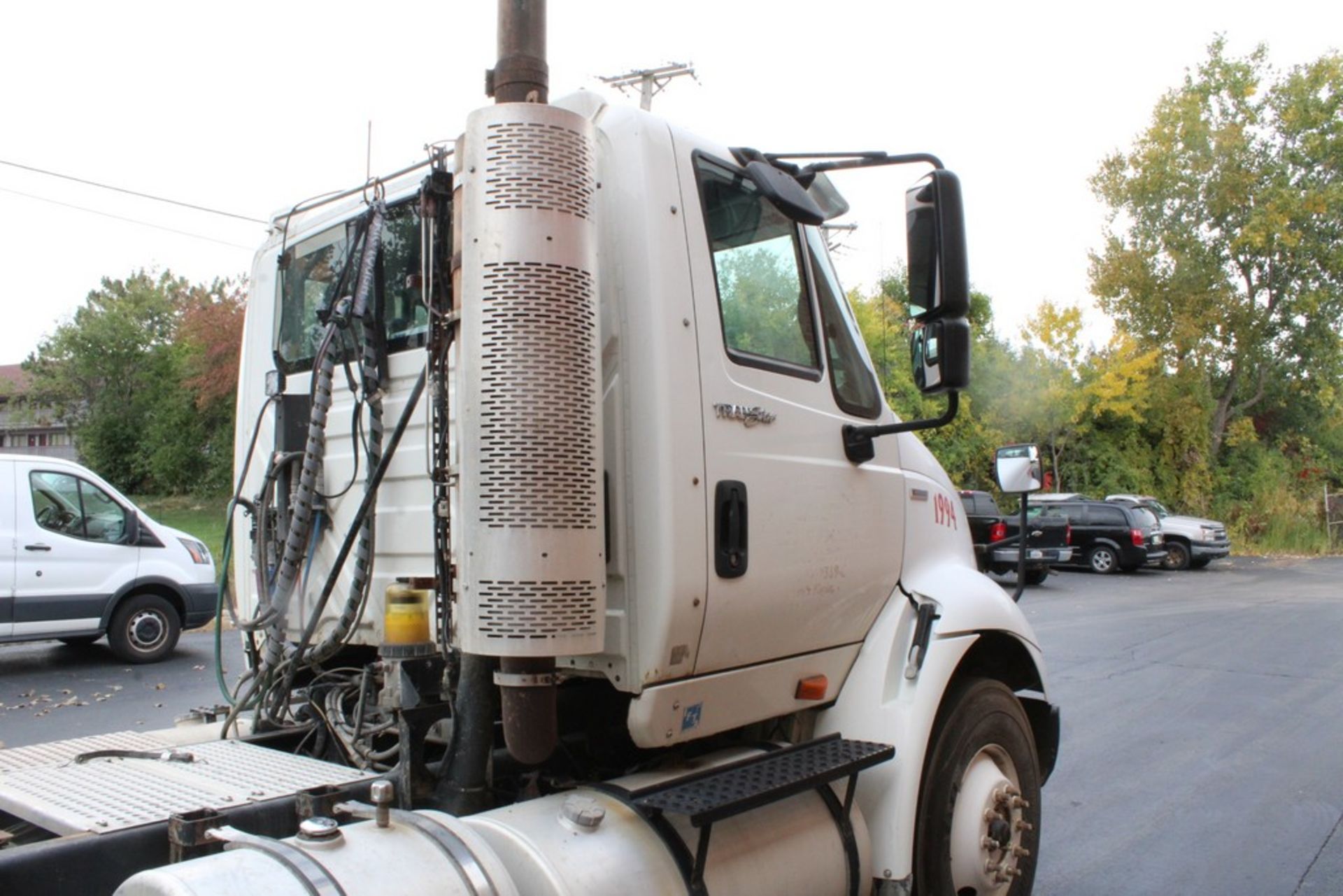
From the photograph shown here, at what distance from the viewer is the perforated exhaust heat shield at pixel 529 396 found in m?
2.41

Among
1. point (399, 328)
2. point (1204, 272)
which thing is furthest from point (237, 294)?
point (399, 328)

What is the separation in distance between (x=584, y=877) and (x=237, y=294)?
3279 cm

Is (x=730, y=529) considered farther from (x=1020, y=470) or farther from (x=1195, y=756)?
(x=1195, y=756)

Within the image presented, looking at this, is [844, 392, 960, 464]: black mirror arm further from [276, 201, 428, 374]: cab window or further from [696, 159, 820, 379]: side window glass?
[276, 201, 428, 374]: cab window

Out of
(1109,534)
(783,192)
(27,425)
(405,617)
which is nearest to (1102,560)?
(1109,534)

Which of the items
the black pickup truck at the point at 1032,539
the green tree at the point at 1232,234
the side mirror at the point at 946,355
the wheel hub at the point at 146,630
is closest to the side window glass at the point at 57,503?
the wheel hub at the point at 146,630

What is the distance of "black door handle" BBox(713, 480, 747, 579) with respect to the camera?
9.12 ft

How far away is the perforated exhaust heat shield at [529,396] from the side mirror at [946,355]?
3.35 ft

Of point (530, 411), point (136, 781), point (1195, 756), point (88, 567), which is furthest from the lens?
point (88, 567)

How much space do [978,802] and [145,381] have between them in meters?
41.9

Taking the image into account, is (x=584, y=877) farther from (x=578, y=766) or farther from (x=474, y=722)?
(x=578, y=766)

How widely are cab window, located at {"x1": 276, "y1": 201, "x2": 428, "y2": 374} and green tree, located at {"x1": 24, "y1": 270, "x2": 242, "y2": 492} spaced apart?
28.3 meters

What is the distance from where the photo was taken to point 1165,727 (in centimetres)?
808

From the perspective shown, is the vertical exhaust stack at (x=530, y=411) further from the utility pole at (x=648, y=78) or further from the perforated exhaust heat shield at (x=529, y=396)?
the utility pole at (x=648, y=78)
